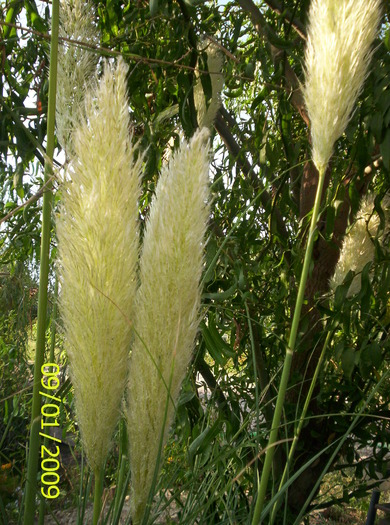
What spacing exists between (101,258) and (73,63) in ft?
1.58

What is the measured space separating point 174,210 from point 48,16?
1331mm

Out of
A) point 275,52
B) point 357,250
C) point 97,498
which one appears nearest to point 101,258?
point 97,498

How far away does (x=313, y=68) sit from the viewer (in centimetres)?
80

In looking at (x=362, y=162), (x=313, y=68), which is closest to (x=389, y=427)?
(x=362, y=162)

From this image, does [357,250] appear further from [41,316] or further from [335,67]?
[41,316]

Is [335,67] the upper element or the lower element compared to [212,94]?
lower

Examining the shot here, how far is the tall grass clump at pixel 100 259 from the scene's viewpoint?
2.21 ft

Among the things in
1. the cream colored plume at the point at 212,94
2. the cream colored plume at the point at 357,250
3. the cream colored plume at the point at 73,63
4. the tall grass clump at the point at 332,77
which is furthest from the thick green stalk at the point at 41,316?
the cream colored plume at the point at 357,250

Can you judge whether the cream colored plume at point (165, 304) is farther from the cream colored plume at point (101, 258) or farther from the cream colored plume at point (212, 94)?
the cream colored plume at point (212, 94)

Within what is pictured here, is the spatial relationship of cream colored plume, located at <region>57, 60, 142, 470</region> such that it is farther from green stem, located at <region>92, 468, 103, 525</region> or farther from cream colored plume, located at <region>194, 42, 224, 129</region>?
cream colored plume, located at <region>194, 42, 224, 129</region>

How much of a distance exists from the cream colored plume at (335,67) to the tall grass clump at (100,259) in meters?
0.26

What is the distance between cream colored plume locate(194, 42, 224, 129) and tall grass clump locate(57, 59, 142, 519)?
817 mm

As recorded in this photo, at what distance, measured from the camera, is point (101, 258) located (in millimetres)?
675

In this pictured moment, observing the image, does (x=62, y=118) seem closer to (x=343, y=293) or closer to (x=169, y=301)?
(x=169, y=301)
